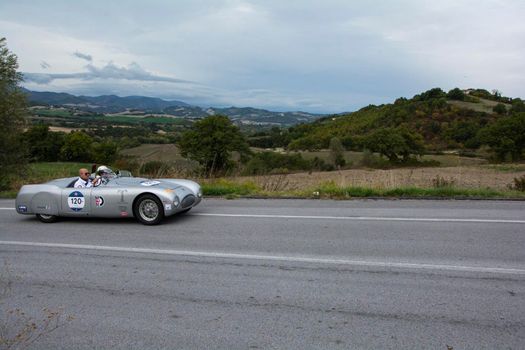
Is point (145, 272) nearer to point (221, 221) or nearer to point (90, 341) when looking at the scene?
point (90, 341)

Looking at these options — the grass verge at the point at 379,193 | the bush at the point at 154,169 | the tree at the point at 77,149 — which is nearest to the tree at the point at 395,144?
the tree at the point at 77,149

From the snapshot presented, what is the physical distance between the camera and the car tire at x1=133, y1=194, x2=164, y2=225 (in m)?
7.82

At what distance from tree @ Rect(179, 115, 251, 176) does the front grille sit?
4615 cm

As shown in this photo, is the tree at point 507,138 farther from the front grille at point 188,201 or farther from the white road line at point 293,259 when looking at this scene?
the white road line at point 293,259

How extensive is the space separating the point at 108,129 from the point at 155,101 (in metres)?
95.2

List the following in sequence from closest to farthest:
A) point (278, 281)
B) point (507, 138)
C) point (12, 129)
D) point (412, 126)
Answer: point (278, 281)
point (12, 129)
point (507, 138)
point (412, 126)

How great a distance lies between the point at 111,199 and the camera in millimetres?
7957

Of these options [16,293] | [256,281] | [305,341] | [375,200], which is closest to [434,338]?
[305,341]

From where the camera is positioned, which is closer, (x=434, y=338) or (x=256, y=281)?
(x=434, y=338)

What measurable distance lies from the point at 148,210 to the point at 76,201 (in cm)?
150

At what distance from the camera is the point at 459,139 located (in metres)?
65.9

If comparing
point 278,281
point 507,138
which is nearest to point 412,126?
point 507,138

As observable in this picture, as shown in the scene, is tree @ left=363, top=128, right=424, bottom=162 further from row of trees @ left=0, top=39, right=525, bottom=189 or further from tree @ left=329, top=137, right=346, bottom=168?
tree @ left=329, top=137, right=346, bottom=168

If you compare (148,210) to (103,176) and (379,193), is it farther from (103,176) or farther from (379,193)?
(379,193)
